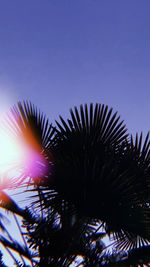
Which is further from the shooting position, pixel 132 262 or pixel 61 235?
pixel 132 262

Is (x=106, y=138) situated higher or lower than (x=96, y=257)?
higher

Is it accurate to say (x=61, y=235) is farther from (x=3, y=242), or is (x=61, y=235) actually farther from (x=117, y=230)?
(x=3, y=242)

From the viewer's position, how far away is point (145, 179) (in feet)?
→ 14.4

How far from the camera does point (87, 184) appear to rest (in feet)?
12.1

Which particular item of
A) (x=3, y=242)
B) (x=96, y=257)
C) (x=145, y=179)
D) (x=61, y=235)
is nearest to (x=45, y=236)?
(x=61, y=235)

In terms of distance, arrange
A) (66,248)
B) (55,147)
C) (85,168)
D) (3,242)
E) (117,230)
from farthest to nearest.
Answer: (3,242) < (55,147) < (66,248) < (117,230) < (85,168)

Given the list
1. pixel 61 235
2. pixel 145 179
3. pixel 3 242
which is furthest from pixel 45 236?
pixel 145 179

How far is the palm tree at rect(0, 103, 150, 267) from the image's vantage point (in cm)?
368

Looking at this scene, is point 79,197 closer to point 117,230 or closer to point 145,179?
point 117,230

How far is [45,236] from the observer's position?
180 inches

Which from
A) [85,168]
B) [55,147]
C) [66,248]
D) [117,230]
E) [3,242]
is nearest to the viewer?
[85,168]

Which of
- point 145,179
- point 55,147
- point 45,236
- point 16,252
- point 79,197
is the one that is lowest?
point 16,252

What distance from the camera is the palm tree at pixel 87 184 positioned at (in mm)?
3684

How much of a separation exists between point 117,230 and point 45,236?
1.25 meters
